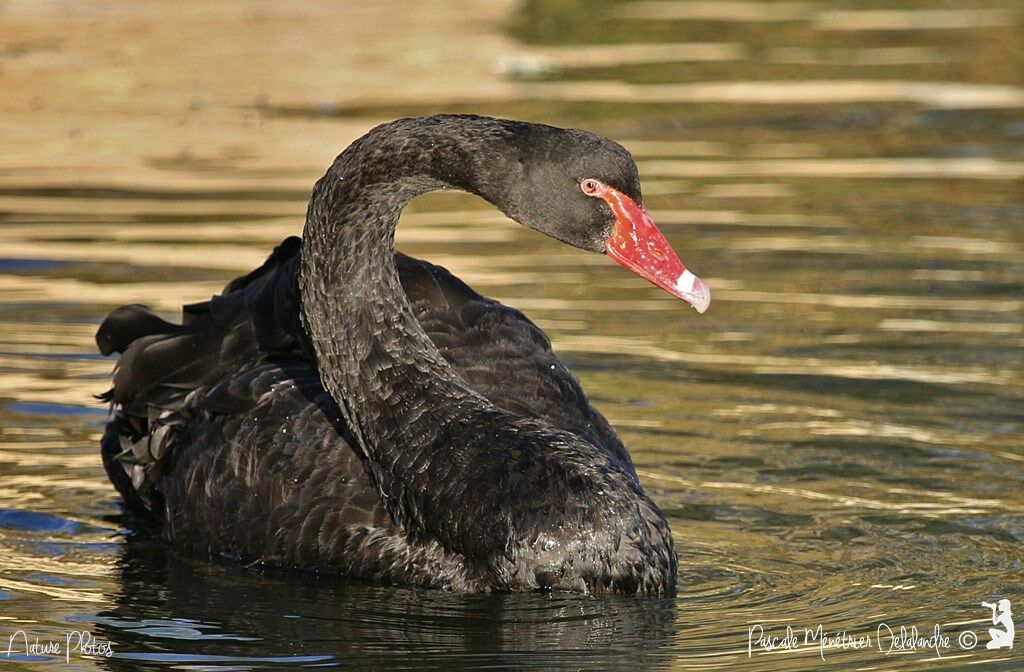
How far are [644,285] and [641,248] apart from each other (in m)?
4.88

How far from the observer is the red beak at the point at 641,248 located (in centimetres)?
645

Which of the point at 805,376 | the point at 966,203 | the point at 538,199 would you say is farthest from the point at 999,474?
the point at 966,203

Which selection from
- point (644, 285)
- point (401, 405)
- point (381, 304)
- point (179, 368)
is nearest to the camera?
point (401, 405)

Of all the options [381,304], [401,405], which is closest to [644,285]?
[381,304]

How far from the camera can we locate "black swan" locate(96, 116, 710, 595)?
639 cm

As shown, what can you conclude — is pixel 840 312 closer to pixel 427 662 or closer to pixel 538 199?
pixel 538 199

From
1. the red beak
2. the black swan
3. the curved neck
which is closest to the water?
the black swan

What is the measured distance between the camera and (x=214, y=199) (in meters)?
13.4

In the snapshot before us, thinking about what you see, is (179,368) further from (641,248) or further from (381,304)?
→ (641,248)

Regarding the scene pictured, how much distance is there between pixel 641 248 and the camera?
21.3ft

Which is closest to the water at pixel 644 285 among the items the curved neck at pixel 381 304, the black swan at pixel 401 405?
the black swan at pixel 401 405

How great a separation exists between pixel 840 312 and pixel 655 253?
4089mm

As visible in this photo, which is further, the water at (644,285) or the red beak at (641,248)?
the red beak at (641,248)

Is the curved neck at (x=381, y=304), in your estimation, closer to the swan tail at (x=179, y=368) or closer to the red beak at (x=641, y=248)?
the red beak at (x=641, y=248)
